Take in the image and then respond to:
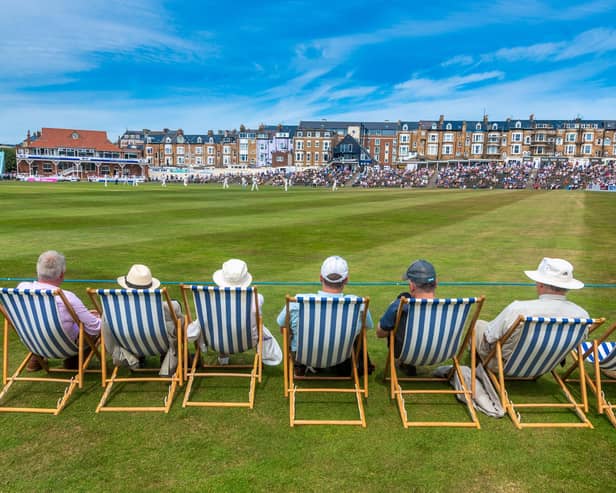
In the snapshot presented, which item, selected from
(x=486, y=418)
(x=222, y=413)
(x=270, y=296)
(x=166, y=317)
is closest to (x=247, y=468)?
(x=222, y=413)

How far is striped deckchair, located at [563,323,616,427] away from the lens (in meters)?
4.52

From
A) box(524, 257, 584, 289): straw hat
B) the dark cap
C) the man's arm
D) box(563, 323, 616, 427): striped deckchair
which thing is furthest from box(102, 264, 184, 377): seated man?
box(563, 323, 616, 427): striped deckchair

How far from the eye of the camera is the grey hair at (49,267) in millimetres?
4879

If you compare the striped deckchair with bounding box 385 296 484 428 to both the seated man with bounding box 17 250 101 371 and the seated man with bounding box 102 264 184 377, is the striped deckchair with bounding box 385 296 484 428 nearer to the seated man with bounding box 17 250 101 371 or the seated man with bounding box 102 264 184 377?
the seated man with bounding box 102 264 184 377

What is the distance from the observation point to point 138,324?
4574 millimetres

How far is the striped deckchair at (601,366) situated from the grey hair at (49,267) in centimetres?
539

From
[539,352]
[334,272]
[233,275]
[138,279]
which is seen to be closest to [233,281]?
[233,275]

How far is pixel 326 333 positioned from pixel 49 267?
2981 millimetres

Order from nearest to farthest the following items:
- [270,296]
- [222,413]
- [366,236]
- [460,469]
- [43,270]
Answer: [460,469]
[222,413]
[43,270]
[270,296]
[366,236]

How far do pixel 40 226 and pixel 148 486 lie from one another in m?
16.4

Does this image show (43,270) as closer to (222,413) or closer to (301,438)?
(222,413)

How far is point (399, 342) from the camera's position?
4980 mm

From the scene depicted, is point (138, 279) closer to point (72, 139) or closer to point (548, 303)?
point (548, 303)

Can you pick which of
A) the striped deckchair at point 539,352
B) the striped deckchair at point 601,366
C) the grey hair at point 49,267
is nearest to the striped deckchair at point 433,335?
the striped deckchair at point 539,352
